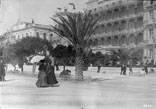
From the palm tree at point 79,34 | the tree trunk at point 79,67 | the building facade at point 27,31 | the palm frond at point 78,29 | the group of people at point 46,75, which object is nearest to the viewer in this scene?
the building facade at point 27,31

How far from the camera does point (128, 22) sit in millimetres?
7680

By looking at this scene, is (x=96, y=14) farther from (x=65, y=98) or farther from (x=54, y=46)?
(x=65, y=98)

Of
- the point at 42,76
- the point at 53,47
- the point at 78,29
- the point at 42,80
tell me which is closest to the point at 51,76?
the point at 42,76

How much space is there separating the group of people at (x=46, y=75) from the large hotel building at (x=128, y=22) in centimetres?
164

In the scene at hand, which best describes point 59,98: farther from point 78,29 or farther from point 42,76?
point 78,29

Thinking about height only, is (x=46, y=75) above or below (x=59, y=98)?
above

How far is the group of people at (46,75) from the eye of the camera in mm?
7013

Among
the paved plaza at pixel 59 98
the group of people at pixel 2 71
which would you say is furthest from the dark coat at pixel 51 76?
the group of people at pixel 2 71

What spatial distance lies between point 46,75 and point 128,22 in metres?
2.56

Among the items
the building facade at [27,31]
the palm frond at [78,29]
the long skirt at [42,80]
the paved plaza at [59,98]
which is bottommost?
the paved plaza at [59,98]

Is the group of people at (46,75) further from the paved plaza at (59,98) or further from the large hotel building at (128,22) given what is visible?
the large hotel building at (128,22)

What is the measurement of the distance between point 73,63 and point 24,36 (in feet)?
9.89

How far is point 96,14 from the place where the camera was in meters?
8.34

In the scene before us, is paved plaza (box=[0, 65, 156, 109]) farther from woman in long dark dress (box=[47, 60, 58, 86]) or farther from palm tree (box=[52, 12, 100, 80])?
palm tree (box=[52, 12, 100, 80])
